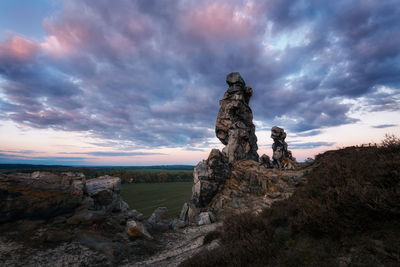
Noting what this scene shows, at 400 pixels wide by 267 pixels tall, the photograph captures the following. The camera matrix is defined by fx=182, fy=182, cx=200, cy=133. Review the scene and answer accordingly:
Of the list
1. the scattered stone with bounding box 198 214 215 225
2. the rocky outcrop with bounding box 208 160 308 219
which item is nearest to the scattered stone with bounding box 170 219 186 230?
the scattered stone with bounding box 198 214 215 225

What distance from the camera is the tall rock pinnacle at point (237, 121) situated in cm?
4394

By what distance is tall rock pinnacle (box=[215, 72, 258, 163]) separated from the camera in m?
43.9

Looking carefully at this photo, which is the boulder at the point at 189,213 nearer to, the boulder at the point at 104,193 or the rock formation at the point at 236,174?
the rock formation at the point at 236,174

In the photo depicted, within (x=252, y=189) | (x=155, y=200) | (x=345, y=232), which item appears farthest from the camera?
(x=155, y=200)

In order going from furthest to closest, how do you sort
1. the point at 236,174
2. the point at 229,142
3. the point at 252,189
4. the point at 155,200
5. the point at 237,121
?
1. the point at 155,200
2. the point at 237,121
3. the point at 229,142
4. the point at 236,174
5. the point at 252,189

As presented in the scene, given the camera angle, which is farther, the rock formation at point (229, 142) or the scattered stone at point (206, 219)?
the rock formation at point (229, 142)

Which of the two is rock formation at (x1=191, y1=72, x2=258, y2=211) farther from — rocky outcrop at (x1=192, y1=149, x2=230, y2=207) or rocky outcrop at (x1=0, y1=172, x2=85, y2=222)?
rocky outcrop at (x1=0, y1=172, x2=85, y2=222)

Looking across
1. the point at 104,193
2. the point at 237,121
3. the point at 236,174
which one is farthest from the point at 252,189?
the point at 237,121

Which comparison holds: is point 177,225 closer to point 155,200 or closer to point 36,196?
point 36,196

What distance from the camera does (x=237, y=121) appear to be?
156 ft

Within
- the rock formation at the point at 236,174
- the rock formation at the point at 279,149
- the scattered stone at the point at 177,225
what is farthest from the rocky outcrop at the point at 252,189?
the rock formation at the point at 279,149

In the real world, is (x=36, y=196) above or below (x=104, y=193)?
above

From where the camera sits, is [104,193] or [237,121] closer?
[104,193]

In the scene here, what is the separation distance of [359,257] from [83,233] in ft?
55.9
